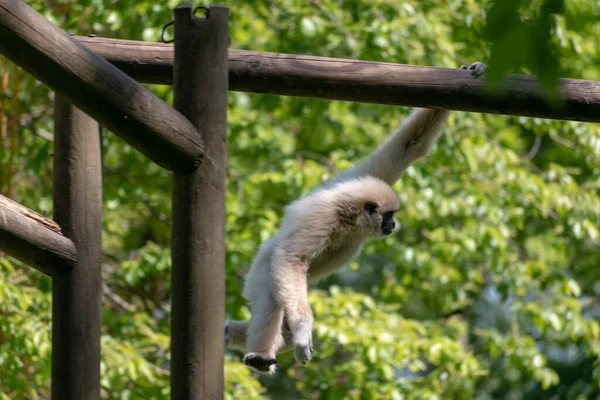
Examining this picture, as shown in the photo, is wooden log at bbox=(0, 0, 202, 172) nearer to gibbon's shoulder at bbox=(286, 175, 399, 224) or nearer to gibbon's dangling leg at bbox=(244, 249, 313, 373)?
gibbon's dangling leg at bbox=(244, 249, 313, 373)

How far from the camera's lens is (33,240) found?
9.23ft

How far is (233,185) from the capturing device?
7312 mm

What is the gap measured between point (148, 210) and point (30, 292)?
297cm

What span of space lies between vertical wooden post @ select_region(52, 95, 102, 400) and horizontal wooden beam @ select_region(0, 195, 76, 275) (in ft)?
0.17

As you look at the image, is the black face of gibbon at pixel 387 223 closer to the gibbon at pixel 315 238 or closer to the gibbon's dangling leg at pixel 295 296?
the gibbon at pixel 315 238

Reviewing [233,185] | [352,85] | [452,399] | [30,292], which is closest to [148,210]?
[233,185]

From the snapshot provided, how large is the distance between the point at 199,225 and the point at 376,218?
4.01 feet

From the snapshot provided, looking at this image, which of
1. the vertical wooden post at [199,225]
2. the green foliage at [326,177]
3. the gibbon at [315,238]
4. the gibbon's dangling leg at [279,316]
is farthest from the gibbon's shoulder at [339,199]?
the green foliage at [326,177]

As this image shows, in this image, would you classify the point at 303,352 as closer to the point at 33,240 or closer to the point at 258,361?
the point at 258,361

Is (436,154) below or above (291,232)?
above

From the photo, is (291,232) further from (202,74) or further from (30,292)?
(30,292)

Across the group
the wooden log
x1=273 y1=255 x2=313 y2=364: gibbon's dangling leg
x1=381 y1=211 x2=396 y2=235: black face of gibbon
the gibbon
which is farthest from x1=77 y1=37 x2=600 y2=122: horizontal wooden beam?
x1=381 y1=211 x2=396 y2=235: black face of gibbon

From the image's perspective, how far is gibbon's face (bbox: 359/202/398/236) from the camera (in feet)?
12.0

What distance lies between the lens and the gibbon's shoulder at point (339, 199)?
3.50m
